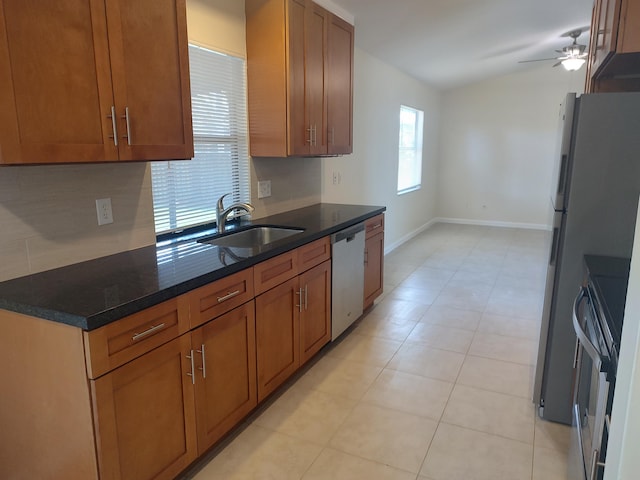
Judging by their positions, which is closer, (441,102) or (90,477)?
(90,477)

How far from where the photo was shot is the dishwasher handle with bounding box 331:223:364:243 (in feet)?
9.55

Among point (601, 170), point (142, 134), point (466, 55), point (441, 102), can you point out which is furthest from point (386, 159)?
point (142, 134)

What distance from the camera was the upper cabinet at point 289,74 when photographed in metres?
2.83

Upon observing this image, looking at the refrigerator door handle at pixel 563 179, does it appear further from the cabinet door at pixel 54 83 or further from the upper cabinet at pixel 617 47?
the cabinet door at pixel 54 83

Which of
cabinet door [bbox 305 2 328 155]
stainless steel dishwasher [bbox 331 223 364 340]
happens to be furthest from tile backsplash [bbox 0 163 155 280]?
cabinet door [bbox 305 2 328 155]

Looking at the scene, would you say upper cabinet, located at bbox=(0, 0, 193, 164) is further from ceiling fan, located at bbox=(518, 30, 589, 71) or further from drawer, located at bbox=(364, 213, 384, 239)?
ceiling fan, located at bbox=(518, 30, 589, 71)

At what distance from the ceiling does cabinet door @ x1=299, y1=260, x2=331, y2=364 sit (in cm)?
209

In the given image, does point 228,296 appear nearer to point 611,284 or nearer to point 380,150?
point 611,284

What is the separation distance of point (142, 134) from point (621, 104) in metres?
2.02

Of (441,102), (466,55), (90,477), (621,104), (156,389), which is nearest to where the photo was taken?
(90,477)

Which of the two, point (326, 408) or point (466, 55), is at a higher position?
point (466, 55)

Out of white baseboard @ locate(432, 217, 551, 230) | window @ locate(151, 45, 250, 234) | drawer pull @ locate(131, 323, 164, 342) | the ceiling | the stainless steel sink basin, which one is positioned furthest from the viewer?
white baseboard @ locate(432, 217, 551, 230)

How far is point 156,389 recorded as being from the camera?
1642 millimetres

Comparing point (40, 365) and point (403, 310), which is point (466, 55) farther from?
point (40, 365)
